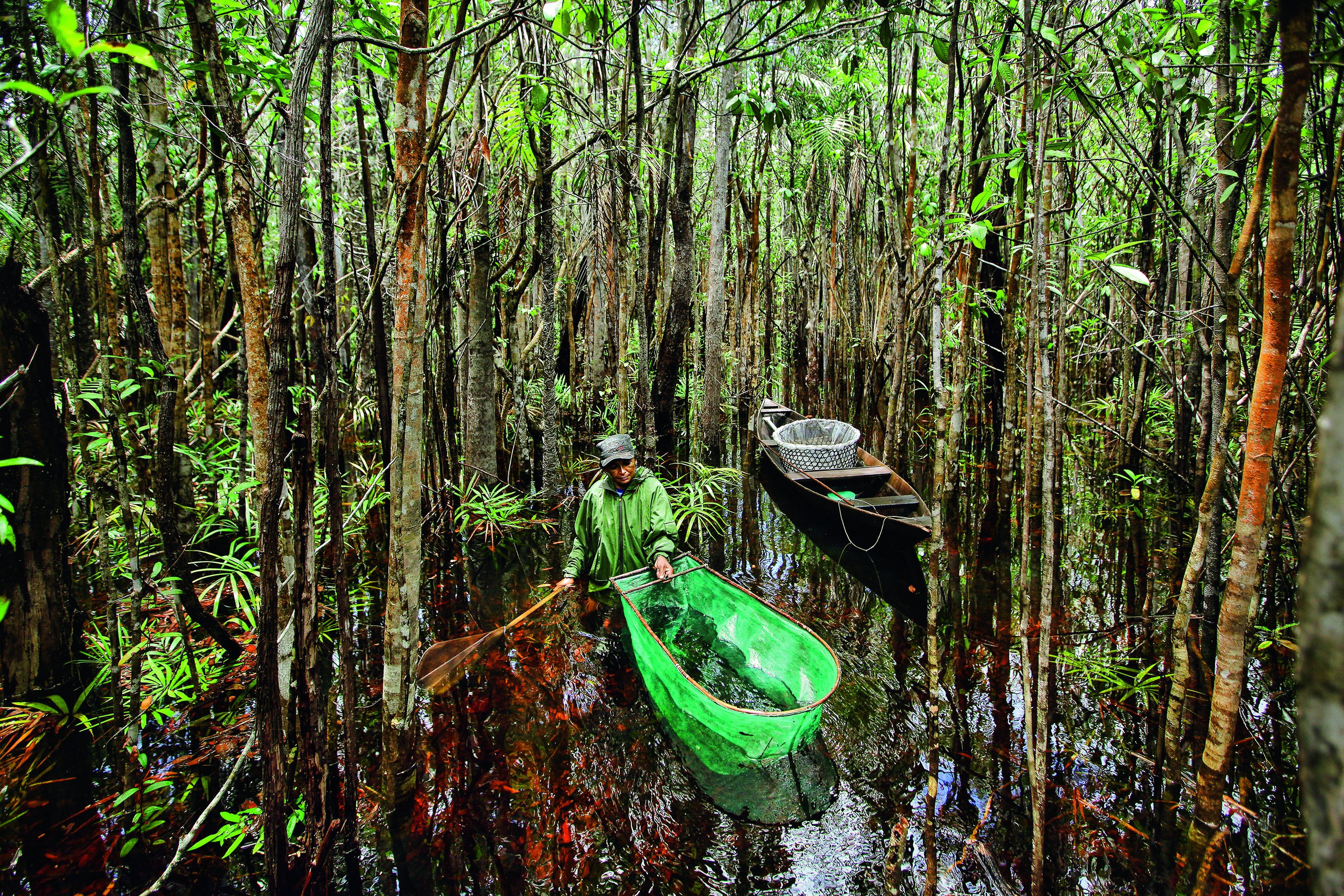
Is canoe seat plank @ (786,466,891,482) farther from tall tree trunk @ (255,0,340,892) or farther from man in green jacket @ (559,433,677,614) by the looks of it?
tall tree trunk @ (255,0,340,892)

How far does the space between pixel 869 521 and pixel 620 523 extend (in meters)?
3.09

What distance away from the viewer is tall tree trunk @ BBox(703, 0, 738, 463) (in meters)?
8.64

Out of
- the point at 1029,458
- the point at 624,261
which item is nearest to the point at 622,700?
the point at 1029,458

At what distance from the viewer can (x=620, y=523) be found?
473 cm

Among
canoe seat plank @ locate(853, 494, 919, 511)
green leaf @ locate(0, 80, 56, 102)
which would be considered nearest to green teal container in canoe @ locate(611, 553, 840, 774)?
canoe seat plank @ locate(853, 494, 919, 511)

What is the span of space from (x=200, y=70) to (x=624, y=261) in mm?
6532

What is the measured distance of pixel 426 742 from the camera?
3865mm

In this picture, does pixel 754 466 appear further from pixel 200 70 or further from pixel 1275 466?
pixel 200 70

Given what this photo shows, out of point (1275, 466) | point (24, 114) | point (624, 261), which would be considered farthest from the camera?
point (624, 261)

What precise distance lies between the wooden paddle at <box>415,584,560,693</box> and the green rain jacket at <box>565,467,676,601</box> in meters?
0.49

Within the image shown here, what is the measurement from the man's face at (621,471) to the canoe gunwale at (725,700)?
2.20 feet

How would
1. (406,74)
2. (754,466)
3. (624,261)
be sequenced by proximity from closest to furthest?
1. (406,74)
2. (624,261)
3. (754,466)

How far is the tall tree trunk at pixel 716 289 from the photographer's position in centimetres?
864

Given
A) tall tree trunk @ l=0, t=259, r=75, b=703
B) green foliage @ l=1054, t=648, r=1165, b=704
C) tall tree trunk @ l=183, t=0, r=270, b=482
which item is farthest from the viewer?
green foliage @ l=1054, t=648, r=1165, b=704
